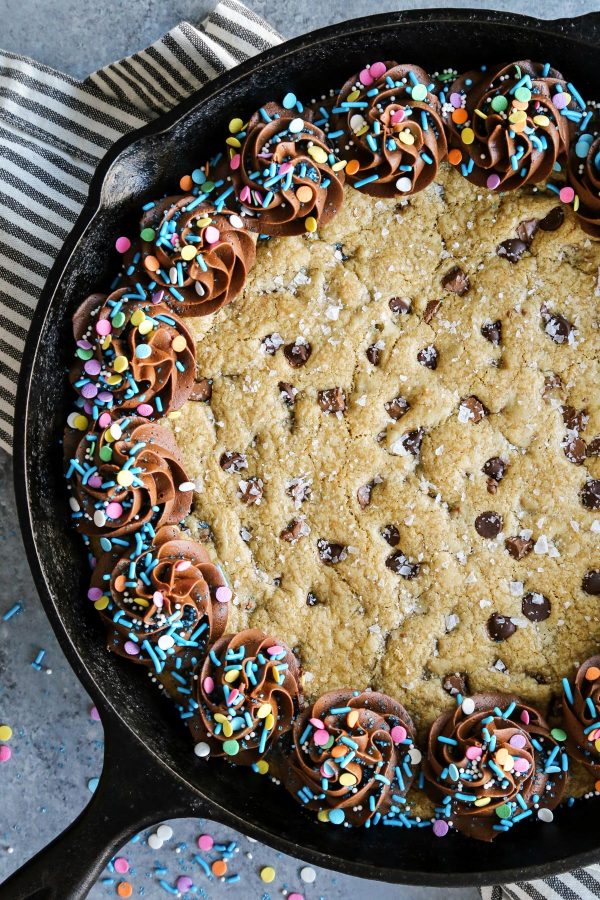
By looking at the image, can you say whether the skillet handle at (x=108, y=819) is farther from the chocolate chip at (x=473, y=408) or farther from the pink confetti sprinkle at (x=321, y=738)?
the chocolate chip at (x=473, y=408)

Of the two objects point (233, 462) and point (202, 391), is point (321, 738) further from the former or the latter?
point (202, 391)

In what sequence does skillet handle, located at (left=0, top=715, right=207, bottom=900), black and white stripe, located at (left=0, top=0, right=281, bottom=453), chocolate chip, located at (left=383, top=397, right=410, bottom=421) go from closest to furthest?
skillet handle, located at (left=0, top=715, right=207, bottom=900) < chocolate chip, located at (left=383, top=397, right=410, bottom=421) < black and white stripe, located at (left=0, top=0, right=281, bottom=453)

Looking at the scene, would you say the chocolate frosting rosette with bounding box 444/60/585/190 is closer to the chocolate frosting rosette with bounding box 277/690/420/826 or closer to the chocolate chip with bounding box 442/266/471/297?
the chocolate chip with bounding box 442/266/471/297

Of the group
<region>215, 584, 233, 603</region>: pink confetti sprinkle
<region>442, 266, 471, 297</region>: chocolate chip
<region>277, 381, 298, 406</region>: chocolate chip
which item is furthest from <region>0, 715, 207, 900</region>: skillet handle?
<region>442, 266, 471, 297</region>: chocolate chip

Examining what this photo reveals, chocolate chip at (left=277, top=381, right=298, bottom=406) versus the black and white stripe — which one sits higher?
the black and white stripe

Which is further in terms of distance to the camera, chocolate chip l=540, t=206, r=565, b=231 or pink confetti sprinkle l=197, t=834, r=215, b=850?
pink confetti sprinkle l=197, t=834, r=215, b=850

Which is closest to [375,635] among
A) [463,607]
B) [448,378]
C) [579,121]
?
[463,607]

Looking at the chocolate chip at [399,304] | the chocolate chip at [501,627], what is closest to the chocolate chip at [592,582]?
the chocolate chip at [501,627]

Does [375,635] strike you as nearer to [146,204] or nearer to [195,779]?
[195,779]
